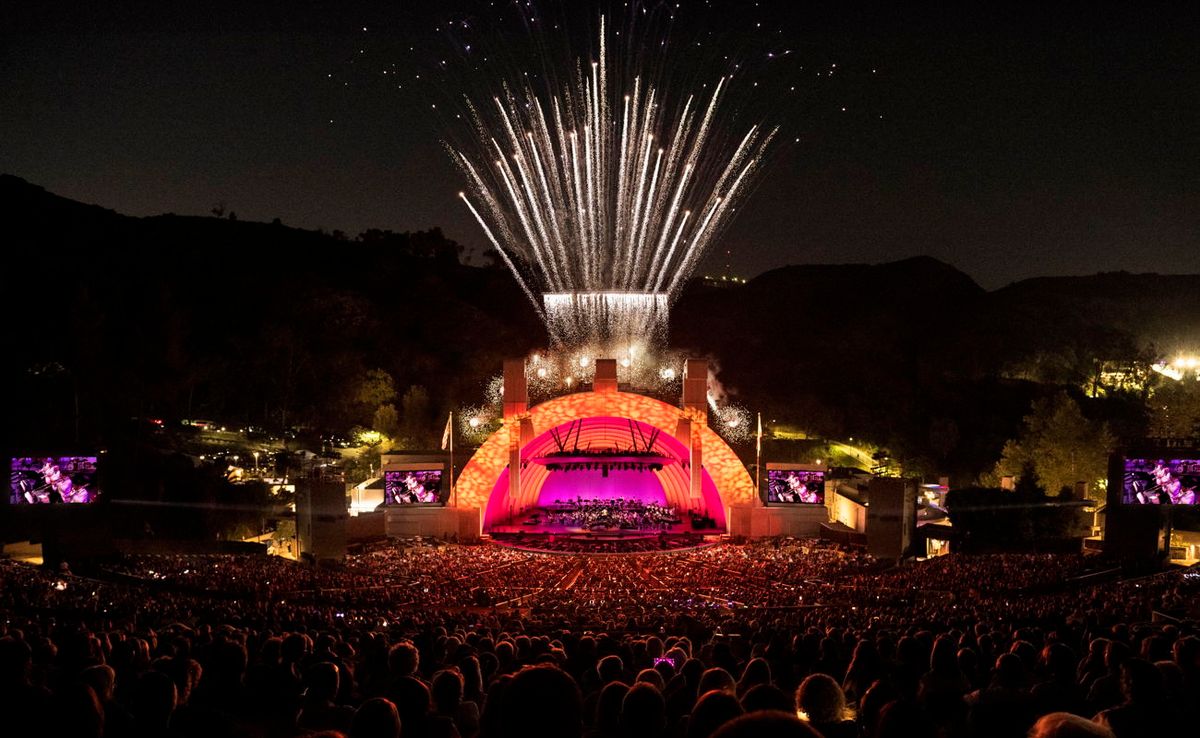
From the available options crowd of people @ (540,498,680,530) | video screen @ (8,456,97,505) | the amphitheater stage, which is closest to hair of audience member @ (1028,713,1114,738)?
video screen @ (8,456,97,505)

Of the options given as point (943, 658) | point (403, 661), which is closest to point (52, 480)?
point (403, 661)

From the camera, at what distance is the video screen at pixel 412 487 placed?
1298 inches

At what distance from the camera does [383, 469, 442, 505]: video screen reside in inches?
1298

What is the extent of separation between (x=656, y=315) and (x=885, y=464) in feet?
102

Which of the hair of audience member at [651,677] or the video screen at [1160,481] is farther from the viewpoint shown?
the video screen at [1160,481]

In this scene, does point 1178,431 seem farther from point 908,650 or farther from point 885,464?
point 908,650

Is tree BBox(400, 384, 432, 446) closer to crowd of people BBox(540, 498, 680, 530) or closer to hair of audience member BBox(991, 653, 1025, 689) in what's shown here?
crowd of people BBox(540, 498, 680, 530)

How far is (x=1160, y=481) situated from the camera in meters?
22.8

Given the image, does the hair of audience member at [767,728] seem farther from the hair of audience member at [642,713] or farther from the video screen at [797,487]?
the video screen at [797,487]

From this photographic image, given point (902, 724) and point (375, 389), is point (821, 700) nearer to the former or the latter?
point (902, 724)

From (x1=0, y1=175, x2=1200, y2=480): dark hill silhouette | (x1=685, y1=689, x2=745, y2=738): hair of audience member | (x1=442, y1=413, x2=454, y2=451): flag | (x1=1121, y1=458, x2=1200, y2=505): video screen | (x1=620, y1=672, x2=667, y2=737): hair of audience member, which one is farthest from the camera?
(x1=0, y1=175, x2=1200, y2=480): dark hill silhouette

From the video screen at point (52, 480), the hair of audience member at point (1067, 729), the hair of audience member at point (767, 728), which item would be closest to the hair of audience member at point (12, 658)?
the hair of audience member at point (767, 728)

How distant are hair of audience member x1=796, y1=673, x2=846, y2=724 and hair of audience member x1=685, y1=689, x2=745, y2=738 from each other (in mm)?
1502

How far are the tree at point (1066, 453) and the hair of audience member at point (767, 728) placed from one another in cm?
4289
